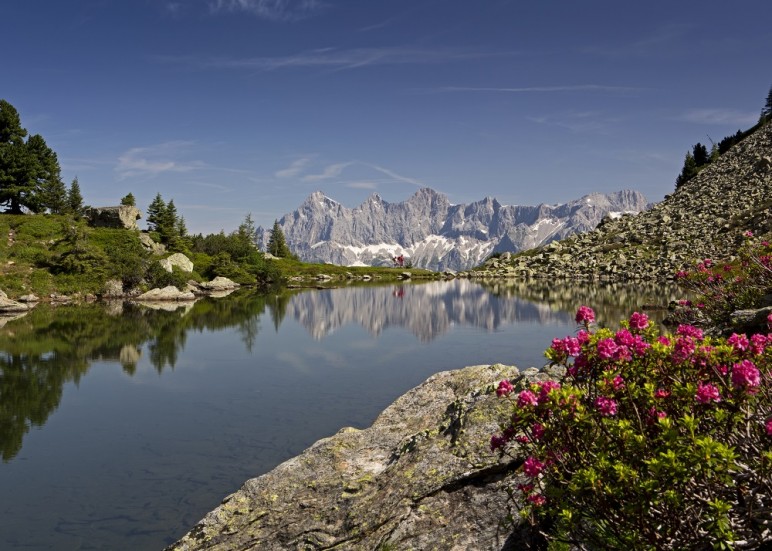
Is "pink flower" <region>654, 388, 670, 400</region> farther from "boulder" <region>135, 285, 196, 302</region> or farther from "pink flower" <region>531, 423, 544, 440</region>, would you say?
"boulder" <region>135, 285, 196, 302</region>

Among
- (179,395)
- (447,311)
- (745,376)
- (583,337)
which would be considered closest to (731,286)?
(583,337)

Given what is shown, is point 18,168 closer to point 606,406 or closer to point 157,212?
point 157,212

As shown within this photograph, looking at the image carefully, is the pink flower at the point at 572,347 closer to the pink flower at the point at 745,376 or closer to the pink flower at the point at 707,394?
the pink flower at the point at 707,394

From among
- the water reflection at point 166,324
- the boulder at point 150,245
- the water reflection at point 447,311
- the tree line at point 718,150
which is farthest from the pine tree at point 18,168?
the tree line at point 718,150

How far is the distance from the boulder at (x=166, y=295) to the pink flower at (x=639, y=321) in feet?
323

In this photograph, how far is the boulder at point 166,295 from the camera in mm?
95250

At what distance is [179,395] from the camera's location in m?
30.5

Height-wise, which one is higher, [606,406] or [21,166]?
[21,166]

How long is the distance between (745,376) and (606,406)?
5.65 feet

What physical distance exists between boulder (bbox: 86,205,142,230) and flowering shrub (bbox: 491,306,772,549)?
5565 inches

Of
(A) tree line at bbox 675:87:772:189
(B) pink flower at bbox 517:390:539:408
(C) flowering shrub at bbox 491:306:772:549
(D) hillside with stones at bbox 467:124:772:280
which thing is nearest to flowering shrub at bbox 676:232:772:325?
(C) flowering shrub at bbox 491:306:772:549

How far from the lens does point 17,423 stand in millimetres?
25281

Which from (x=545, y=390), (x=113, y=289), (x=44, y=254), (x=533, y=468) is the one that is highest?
(x=44, y=254)

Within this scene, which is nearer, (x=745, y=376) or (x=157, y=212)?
(x=745, y=376)
